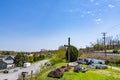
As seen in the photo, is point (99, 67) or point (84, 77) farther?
point (99, 67)

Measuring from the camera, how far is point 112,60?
41.2 metres

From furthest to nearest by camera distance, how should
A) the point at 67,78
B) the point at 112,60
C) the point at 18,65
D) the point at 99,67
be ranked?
the point at 18,65 < the point at 112,60 < the point at 99,67 < the point at 67,78

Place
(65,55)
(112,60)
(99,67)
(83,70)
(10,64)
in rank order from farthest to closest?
1. (10,64)
2. (65,55)
3. (112,60)
4. (99,67)
5. (83,70)

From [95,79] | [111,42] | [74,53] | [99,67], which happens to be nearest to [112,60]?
[74,53]

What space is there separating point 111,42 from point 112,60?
148ft

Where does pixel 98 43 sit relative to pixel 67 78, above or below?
above

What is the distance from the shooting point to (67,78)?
66.9 ft

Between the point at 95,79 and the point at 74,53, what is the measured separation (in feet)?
69.0

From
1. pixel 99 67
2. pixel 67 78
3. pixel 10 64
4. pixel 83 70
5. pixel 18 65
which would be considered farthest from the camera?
pixel 10 64

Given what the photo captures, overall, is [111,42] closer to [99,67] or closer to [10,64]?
[10,64]

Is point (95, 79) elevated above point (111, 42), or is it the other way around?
point (111, 42)

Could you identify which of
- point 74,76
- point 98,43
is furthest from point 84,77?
point 98,43

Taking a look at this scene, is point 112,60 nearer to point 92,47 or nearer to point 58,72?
point 58,72

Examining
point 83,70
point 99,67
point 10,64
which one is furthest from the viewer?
point 10,64
